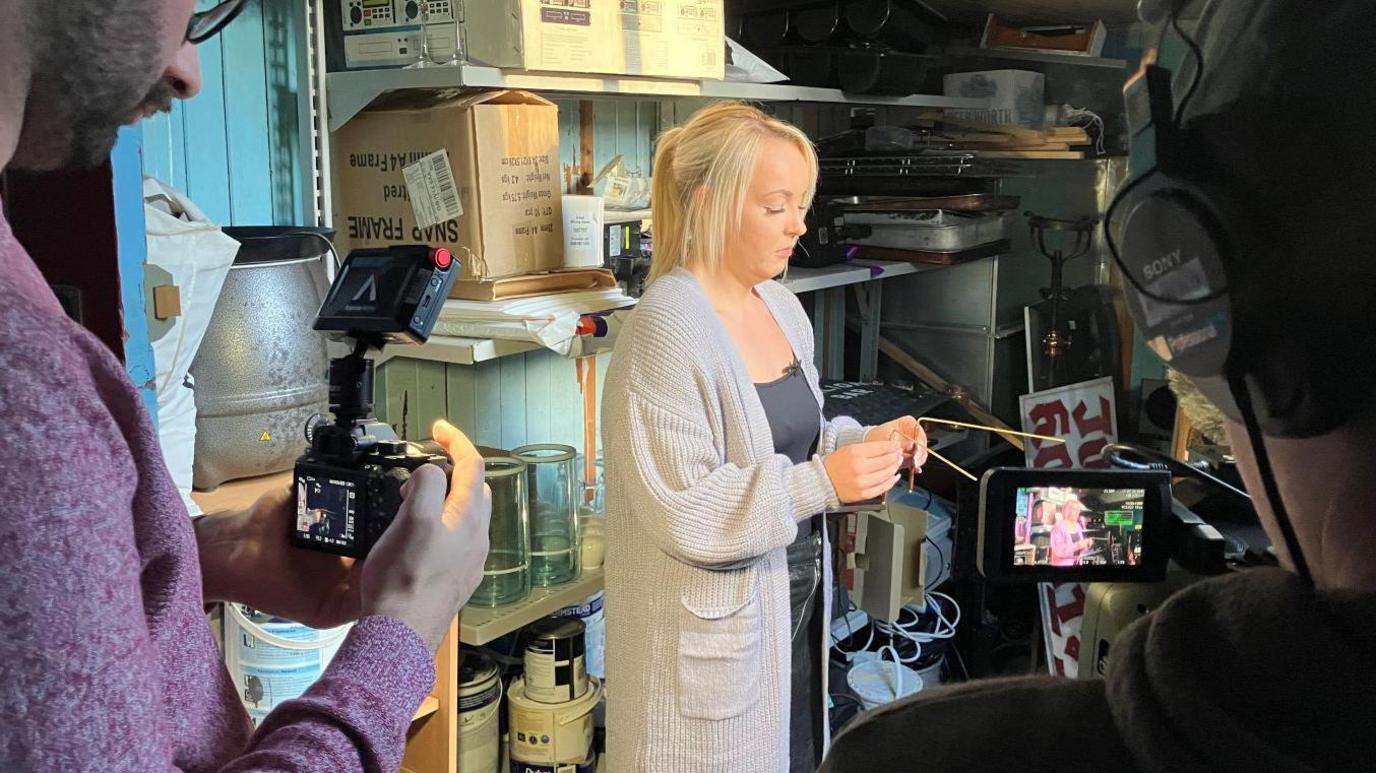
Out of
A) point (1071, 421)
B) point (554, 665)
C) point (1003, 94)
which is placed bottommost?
point (554, 665)

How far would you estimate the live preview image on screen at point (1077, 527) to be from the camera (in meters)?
0.68

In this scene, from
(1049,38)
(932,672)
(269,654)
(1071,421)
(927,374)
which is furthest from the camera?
(1049,38)

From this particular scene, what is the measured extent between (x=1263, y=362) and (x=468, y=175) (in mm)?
1445

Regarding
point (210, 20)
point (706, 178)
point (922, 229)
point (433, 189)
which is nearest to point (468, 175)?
point (433, 189)

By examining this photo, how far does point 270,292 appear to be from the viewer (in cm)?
134

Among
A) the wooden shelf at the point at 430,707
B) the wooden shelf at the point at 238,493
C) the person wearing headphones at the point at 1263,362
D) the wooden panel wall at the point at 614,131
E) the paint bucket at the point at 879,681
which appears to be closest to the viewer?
the person wearing headphones at the point at 1263,362

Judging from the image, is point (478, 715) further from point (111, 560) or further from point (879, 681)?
point (111, 560)

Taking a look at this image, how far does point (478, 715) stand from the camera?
181 centimetres

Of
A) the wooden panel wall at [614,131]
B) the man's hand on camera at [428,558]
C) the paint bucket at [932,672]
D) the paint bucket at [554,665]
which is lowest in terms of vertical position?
the paint bucket at [932,672]

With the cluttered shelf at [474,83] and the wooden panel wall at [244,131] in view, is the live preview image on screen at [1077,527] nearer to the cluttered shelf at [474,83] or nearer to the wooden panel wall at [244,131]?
the cluttered shelf at [474,83]

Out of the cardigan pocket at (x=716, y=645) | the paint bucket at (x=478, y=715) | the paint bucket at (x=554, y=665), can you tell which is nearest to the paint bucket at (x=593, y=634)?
the paint bucket at (x=554, y=665)

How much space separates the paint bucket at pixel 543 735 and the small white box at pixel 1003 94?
6.52ft

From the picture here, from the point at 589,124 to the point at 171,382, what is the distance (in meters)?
1.18

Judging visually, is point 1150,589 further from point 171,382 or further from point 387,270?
point 171,382
